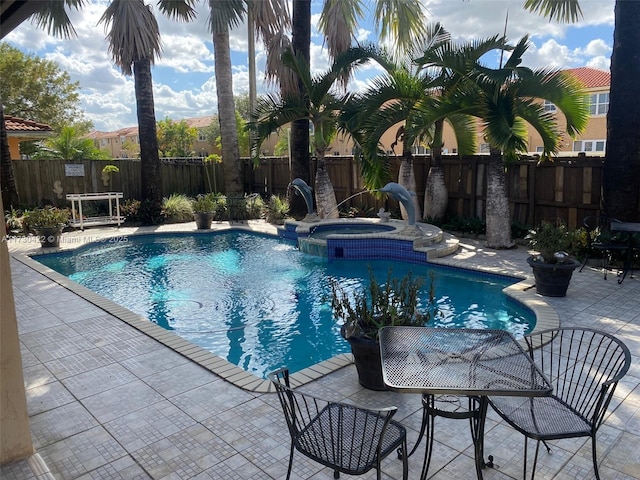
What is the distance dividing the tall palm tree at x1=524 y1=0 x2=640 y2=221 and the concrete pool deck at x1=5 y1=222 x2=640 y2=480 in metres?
3.53

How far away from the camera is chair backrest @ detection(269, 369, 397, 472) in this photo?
228cm

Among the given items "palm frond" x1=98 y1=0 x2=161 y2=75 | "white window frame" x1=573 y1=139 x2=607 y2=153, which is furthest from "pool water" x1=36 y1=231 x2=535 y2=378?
"white window frame" x1=573 y1=139 x2=607 y2=153

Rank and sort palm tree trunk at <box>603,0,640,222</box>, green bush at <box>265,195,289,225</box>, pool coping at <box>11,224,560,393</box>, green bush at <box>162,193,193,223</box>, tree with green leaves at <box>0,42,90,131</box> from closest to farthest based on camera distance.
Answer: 1. pool coping at <box>11,224,560,393</box>
2. palm tree trunk at <box>603,0,640,222</box>
3. green bush at <box>265,195,289,225</box>
4. green bush at <box>162,193,193,223</box>
5. tree with green leaves at <box>0,42,90,131</box>

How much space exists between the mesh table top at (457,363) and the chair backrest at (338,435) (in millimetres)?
241

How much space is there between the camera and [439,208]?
11141 mm

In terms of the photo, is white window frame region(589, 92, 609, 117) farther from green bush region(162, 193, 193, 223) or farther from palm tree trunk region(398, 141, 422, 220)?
green bush region(162, 193, 193, 223)

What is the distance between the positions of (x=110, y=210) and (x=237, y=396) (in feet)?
36.7

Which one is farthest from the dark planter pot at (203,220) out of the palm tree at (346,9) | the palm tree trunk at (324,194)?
the palm tree trunk at (324,194)

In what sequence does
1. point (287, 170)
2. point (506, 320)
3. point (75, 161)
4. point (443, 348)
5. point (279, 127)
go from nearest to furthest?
point (443, 348) → point (506, 320) → point (279, 127) → point (75, 161) → point (287, 170)

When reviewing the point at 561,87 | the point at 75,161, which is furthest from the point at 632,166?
the point at 75,161

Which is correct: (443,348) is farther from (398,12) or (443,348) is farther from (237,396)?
(398,12)

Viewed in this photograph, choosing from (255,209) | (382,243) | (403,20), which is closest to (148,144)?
(255,209)

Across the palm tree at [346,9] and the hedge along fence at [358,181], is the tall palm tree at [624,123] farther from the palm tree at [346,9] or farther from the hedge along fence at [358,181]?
the palm tree at [346,9]

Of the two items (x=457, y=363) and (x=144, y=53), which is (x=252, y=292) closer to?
(x=457, y=363)
